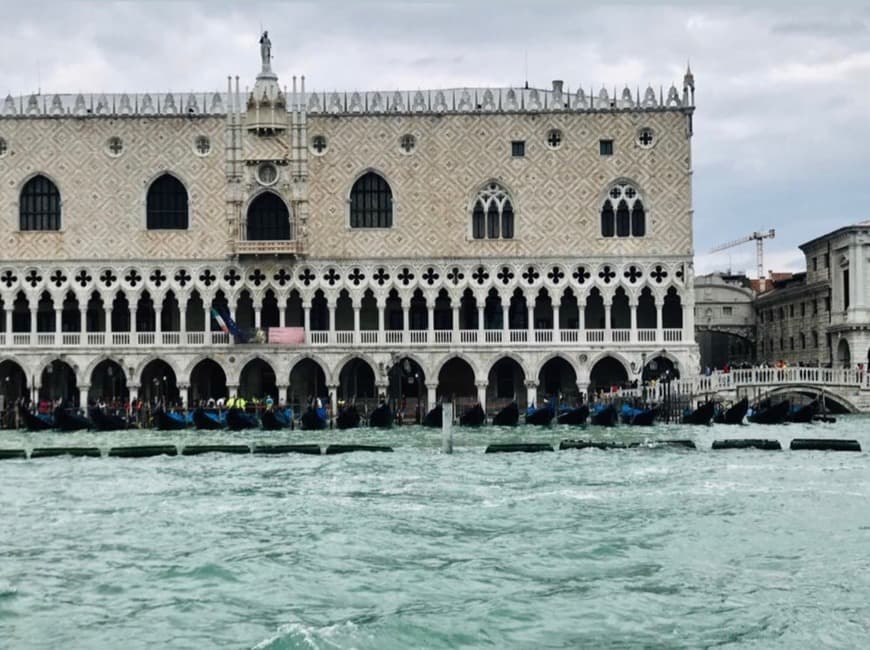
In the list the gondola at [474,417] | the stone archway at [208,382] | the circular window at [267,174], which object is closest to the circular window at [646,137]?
the gondola at [474,417]

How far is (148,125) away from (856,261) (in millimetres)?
19351

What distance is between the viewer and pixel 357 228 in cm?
3950

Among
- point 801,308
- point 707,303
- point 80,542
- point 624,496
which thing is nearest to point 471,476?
point 624,496

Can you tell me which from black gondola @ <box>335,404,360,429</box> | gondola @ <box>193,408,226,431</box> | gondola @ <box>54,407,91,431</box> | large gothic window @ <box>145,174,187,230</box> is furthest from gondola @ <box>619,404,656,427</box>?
large gothic window @ <box>145,174,187,230</box>

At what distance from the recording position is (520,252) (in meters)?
39.2

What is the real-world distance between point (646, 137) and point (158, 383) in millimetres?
14063

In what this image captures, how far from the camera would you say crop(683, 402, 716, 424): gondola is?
1350 inches

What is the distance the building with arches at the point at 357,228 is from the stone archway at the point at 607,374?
0.27 m

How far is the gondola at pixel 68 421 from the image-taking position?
35.1 meters

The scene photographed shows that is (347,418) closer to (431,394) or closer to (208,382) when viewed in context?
(431,394)

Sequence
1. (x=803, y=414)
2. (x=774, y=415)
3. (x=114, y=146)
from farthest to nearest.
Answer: (x=114, y=146) → (x=803, y=414) → (x=774, y=415)

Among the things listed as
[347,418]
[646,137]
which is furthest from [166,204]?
[646,137]

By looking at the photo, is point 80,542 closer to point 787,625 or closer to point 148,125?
point 787,625

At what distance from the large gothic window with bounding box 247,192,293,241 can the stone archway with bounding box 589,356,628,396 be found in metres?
8.73
